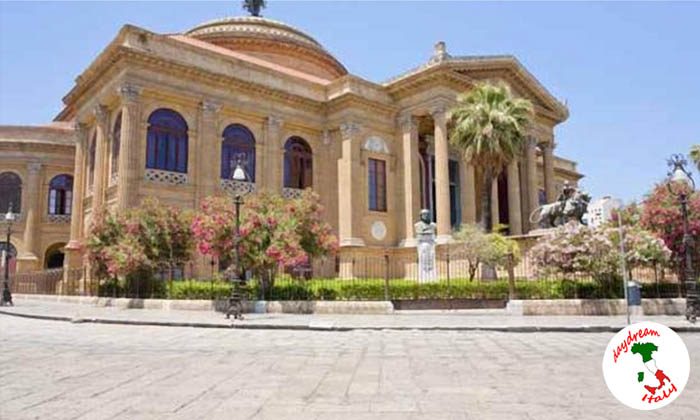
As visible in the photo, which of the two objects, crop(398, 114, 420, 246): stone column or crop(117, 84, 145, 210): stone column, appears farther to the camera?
crop(398, 114, 420, 246): stone column

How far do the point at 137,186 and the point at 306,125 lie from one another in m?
10.9

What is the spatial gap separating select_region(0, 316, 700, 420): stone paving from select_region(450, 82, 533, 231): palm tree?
608 inches

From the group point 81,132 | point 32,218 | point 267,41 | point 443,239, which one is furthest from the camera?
point 267,41

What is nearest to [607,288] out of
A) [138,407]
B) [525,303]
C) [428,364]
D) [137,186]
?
[525,303]

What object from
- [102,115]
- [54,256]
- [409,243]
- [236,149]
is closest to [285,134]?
[236,149]

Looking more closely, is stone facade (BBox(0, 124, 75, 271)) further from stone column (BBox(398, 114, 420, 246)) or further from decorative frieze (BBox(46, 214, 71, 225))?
stone column (BBox(398, 114, 420, 246))

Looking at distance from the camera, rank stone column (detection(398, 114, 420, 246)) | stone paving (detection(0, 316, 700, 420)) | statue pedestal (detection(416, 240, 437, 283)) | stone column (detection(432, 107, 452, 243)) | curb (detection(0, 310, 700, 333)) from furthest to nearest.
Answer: stone column (detection(398, 114, 420, 246)) < stone column (detection(432, 107, 452, 243)) < statue pedestal (detection(416, 240, 437, 283)) < curb (detection(0, 310, 700, 333)) < stone paving (detection(0, 316, 700, 420))

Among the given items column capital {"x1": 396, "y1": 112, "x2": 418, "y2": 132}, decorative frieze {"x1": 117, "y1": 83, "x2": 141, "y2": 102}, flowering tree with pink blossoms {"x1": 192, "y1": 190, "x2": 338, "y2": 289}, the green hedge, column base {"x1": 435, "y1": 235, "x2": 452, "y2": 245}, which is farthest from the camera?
column capital {"x1": 396, "y1": 112, "x2": 418, "y2": 132}

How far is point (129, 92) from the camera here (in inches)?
1052

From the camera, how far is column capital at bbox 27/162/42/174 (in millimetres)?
37375

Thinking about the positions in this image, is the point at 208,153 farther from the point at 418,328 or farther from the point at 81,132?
the point at 418,328

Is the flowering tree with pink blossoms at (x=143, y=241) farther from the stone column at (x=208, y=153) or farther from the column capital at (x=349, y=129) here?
the column capital at (x=349, y=129)

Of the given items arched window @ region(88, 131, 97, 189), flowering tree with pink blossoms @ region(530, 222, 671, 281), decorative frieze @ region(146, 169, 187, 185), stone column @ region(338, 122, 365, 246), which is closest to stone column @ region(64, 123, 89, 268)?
arched window @ region(88, 131, 97, 189)

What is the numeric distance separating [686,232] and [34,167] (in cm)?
3708
